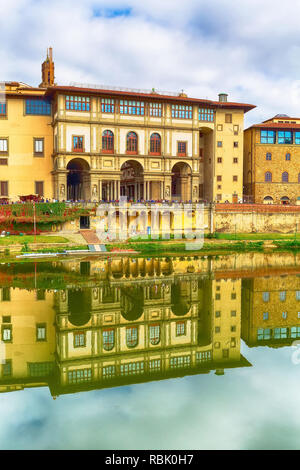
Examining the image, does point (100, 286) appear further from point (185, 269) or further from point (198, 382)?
point (198, 382)

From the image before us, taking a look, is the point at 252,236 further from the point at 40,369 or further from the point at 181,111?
the point at 40,369

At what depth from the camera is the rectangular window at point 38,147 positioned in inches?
2097

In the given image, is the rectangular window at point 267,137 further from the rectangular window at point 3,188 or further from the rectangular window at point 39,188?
the rectangular window at point 3,188

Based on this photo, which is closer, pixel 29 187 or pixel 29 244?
pixel 29 244

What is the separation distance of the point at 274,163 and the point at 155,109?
19.7m

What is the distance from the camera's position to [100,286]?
88.9 feet

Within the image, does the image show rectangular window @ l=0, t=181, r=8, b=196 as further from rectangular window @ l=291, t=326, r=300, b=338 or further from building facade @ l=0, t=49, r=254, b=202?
rectangular window @ l=291, t=326, r=300, b=338

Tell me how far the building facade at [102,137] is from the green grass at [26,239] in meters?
8.82

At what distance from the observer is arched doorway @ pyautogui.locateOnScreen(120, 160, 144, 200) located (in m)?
55.0

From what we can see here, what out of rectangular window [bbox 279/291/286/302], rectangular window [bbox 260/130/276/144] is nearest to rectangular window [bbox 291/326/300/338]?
rectangular window [bbox 279/291/286/302]

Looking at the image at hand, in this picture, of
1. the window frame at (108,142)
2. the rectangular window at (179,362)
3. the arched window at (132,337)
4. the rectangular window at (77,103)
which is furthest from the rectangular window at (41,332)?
the rectangular window at (77,103)

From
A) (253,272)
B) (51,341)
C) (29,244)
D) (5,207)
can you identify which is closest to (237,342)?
(51,341)
